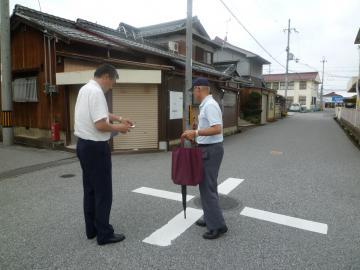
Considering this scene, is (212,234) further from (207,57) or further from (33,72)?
(207,57)

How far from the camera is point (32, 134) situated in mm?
10961

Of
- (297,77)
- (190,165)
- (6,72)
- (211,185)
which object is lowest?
(211,185)

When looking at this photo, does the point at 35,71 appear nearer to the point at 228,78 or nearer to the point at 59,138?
the point at 59,138

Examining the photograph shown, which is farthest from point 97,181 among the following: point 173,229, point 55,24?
point 55,24

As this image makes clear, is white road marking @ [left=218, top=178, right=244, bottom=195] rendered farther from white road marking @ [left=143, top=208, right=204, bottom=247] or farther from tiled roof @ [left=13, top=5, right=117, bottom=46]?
tiled roof @ [left=13, top=5, right=117, bottom=46]

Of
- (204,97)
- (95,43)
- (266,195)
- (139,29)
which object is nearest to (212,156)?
(204,97)

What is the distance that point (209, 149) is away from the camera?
3.39 meters

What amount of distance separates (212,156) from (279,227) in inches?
56.4

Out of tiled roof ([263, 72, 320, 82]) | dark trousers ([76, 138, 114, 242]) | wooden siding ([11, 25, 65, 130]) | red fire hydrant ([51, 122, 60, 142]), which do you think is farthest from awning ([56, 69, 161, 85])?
tiled roof ([263, 72, 320, 82])

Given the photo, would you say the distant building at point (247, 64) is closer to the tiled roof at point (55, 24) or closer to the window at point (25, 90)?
the tiled roof at point (55, 24)

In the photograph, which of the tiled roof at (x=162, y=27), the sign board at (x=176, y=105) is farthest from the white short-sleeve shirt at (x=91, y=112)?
the tiled roof at (x=162, y=27)

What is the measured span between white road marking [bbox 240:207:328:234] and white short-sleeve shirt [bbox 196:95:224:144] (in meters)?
1.54

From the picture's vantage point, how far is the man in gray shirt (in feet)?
10.9

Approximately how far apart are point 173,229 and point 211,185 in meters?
0.86
